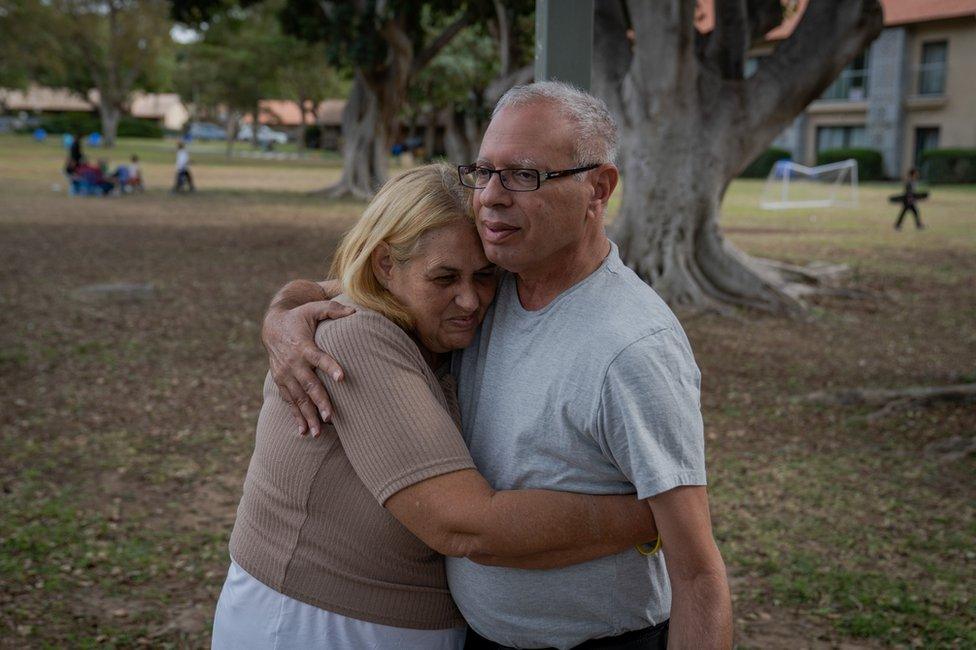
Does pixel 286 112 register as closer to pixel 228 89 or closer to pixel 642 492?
pixel 228 89

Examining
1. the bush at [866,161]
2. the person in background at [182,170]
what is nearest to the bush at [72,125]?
Answer: the person in background at [182,170]

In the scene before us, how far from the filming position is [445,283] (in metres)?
2.25

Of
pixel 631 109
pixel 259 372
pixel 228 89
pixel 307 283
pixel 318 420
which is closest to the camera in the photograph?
pixel 318 420

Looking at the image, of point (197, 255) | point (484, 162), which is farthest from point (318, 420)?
point (197, 255)

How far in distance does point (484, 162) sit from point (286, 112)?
10891cm

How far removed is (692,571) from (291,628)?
865mm

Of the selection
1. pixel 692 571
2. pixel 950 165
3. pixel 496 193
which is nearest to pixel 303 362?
pixel 496 193

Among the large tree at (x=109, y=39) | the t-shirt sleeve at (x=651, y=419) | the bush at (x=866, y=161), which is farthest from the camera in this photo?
the large tree at (x=109, y=39)

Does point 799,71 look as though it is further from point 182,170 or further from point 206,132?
point 206,132

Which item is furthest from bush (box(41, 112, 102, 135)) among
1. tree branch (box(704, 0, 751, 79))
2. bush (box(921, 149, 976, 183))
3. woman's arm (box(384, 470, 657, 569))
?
woman's arm (box(384, 470, 657, 569))

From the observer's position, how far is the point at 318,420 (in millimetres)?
2129

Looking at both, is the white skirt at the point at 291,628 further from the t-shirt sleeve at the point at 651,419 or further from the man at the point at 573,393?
the t-shirt sleeve at the point at 651,419

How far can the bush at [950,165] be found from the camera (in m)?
40.6

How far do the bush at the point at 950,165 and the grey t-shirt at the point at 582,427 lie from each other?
43040mm
